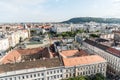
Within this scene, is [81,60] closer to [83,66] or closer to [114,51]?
[83,66]

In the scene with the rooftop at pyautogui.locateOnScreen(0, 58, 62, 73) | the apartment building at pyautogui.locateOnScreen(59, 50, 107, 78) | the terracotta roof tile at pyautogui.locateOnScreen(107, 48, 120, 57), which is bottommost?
the apartment building at pyautogui.locateOnScreen(59, 50, 107, 78)

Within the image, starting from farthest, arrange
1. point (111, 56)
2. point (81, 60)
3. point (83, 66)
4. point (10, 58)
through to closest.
Answer: 1. point (111, 56)
2. point (10, 58)
3. point (81, 60)
4. point (83, 66)

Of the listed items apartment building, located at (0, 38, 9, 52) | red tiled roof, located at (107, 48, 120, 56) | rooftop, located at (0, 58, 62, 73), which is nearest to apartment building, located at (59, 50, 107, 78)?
rooftop, located at (0, 58, 62, 73)

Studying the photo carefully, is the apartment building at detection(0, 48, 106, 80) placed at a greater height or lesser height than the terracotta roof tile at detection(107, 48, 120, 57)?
lesser

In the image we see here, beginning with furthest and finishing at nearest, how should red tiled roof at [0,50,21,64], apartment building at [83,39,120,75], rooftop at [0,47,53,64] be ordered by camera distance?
rooftop at [0,47,53,64] < apartment building at [83,39,120,75] < red tiled roof at [0,50,21,64]

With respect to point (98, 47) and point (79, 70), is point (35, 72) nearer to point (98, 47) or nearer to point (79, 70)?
point (79, 70)

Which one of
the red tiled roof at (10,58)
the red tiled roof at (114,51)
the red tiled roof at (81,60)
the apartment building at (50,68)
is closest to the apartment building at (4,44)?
the red tiled roof at (10,58)

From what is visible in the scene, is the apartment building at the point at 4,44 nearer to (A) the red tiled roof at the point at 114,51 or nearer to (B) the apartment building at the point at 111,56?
(B) the apartment building at the point at 111,56

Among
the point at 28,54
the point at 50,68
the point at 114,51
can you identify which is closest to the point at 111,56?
the point at 114,51

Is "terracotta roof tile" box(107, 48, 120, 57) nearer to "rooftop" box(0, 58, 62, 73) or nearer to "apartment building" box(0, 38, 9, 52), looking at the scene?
"rooftop" box(0, 58, 62, 73)

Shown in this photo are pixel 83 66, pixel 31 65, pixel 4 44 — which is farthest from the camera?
pixel 4 44

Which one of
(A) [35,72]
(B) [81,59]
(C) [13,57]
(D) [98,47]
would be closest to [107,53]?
(D) [98,47]

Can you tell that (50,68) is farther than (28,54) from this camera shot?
No
